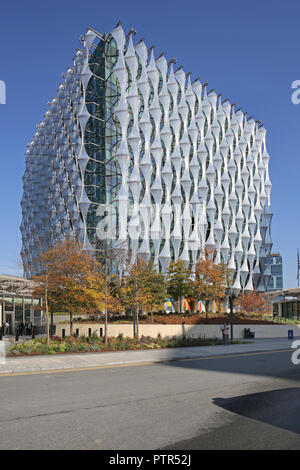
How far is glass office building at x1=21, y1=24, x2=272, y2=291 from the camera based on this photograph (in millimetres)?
66125

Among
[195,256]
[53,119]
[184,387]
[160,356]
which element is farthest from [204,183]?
[184,387]

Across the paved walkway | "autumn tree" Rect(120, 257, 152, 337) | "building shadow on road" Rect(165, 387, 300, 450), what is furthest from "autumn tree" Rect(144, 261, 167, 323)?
"building shadow on road" Rect(165, 387, 300, 450)

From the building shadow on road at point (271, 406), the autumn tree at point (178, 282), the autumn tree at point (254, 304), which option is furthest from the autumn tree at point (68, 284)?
the autumn tree at point (254, 304)

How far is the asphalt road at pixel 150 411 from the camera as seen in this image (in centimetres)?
746

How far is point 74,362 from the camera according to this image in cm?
1977

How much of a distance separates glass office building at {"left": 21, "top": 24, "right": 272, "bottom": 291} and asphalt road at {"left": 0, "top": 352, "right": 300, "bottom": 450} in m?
42.5

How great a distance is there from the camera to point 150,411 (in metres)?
9.80

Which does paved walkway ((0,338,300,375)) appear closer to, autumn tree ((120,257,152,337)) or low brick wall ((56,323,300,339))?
autumn tree ((120,257,152,337))

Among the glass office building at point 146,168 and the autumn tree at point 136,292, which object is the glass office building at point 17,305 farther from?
the glass office building at point 146,168

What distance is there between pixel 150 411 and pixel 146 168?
2335 inches

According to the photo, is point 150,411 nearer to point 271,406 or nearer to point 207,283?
point 271,406

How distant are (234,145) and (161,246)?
101ft

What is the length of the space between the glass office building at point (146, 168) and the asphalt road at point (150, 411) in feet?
140

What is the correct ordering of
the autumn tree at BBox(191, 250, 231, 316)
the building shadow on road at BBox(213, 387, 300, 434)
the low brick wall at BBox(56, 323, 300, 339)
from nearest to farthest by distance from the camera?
the building shadow on road at BBox(213, 387, 300, 434)
the low brick wall at BBox(56, 323, 300, 339)
the autumn tree at BBox(191, 250, 231, 316)
